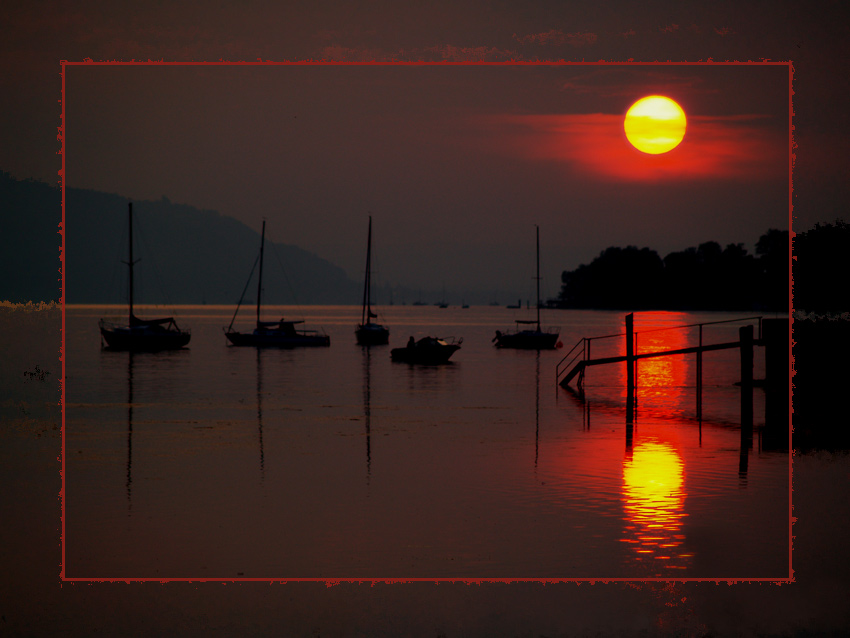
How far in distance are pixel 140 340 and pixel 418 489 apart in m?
78.8

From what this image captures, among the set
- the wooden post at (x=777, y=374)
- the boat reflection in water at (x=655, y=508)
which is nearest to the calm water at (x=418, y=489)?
the boat reflection in water at (x=655, y=508)

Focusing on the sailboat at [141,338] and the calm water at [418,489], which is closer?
the calm water at [418,489]

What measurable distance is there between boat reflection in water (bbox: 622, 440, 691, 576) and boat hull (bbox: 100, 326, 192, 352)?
75471mm

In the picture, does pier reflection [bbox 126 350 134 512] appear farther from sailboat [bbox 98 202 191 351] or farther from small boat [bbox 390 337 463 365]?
sailboat [bbox 98 202 191 351]

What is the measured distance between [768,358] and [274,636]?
24.2m

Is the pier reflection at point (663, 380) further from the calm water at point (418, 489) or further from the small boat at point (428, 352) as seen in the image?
the small boat at point (428, 352)

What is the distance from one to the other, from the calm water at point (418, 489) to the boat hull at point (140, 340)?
51.6m

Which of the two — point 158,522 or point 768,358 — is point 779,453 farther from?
point 158,522

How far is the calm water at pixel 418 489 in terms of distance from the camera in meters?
16.6

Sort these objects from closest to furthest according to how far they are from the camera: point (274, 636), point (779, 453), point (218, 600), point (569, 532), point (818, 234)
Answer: point (274, 636) < point (218, 600) < point (569, 532) < point (779, 453) < point (818, 234)

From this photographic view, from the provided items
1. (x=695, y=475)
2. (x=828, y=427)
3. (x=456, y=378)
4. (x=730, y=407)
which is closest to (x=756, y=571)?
(x=695, y=475)

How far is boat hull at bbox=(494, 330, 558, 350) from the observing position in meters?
107

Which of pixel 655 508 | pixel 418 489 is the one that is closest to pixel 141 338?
pixel 418 489

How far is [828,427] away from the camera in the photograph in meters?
31.2
